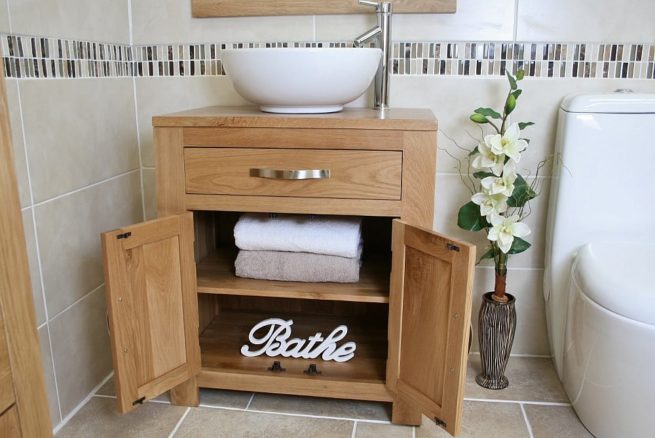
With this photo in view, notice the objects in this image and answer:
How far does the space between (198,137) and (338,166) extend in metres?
0.32

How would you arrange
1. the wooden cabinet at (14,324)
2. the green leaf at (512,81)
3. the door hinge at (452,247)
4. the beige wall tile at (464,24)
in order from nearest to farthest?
the wooden cabinet at (14,324), the door hinge at (452,247), the green leaf at (512,81), the beige wall tile at (464,24)

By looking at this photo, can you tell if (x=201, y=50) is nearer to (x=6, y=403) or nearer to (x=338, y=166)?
(x=338, y=166)

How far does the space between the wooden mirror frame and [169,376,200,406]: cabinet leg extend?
100 cm

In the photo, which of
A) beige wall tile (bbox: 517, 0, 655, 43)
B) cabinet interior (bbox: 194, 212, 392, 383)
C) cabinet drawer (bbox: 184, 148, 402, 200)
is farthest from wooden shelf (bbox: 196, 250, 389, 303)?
beige wall tile (bbox: 517, 0, 655, 43)

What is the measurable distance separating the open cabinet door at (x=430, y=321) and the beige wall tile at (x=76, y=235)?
793mm

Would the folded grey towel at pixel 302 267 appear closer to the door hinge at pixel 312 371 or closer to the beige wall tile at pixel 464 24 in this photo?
the door hinge at pixel 312 371

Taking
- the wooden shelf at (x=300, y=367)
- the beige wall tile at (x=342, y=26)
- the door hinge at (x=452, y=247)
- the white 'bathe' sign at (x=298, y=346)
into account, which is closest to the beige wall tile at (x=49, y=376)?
the wooden shelf at (x=300, y=367)

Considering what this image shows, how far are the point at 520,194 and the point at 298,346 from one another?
69cm

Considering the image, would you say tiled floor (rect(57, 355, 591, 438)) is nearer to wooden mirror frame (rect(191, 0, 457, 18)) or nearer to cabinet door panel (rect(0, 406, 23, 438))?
cabinet door panel (rect(0, 406, 23, 438))

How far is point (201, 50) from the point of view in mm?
1676

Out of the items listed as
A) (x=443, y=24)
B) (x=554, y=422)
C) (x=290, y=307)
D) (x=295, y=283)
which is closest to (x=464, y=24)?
(x=443, y=24)

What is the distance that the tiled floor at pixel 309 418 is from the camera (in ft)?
4.50

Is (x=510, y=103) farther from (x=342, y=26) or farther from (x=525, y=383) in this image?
(x=525, y=383)

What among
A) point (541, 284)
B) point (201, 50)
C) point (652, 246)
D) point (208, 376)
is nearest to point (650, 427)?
point (652, 246)
